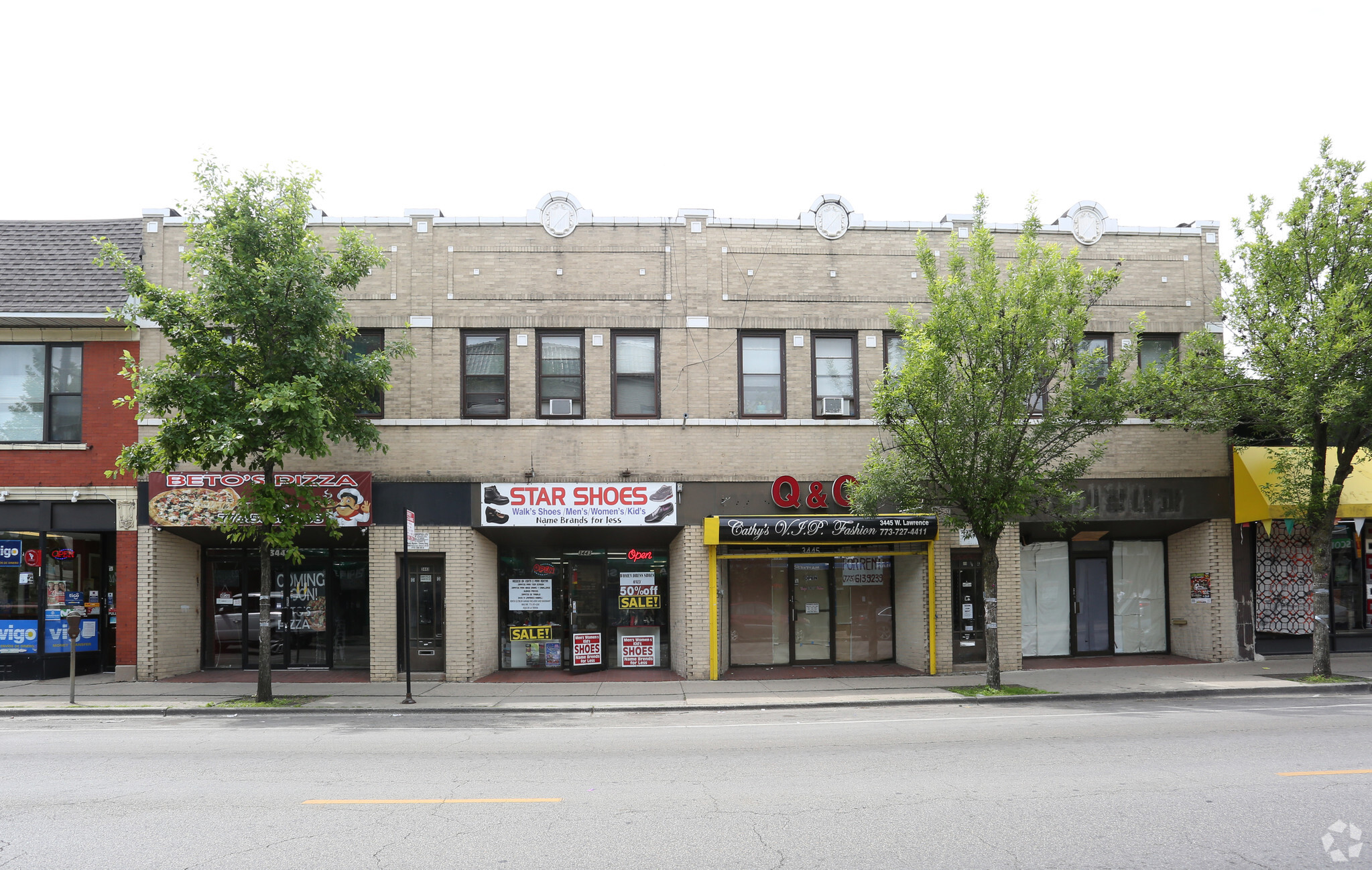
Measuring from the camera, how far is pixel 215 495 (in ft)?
54.4

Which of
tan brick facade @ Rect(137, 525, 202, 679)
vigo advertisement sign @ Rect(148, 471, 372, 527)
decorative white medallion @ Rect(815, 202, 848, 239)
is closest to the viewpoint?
vigo advertisement sign @ Rect(148, 471, 372, 527)

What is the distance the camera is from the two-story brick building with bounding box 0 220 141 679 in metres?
17.0

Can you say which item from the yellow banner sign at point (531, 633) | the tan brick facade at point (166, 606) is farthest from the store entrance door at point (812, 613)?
the tan brick facade at point (166, 606)

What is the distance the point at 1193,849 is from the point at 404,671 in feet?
46.1

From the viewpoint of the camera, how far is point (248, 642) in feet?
59.6

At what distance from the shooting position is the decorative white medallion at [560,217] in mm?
17547

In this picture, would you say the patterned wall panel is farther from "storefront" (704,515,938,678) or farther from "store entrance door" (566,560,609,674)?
"store entrance door" (566,560,609,674)

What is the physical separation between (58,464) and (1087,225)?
816 inches

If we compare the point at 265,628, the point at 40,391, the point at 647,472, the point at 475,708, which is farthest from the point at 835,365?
the point at 40,391

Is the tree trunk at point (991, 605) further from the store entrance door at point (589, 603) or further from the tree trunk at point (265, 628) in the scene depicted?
the tree trunk at point (265, 628)

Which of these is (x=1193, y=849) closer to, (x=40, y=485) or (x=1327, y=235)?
(x=1327, y=235)

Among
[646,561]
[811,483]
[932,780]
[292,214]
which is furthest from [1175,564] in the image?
[292,214]

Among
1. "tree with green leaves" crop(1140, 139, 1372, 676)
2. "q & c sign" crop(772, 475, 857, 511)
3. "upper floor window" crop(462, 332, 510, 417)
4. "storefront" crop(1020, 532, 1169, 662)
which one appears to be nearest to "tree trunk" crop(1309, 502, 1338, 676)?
"tree with green leaves" crop(1140, 139, 1372, 676)

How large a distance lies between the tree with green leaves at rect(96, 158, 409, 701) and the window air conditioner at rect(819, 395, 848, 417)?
832cm
